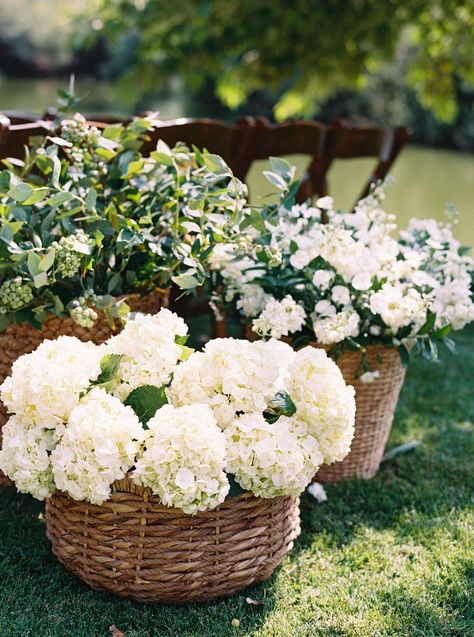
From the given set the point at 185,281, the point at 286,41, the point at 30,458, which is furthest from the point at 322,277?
the point at 286,41

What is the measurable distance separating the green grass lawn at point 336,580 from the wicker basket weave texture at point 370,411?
62mm

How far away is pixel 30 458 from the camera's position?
1860mm

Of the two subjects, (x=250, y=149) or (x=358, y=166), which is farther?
(x=358, y=166)

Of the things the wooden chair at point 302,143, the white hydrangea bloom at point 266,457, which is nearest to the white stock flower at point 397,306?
the white hydrangea bloom at point 266,457

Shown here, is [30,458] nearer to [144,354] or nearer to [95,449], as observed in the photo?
[95,449]

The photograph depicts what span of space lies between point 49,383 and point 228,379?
42 cm

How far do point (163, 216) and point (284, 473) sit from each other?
1.05 meters

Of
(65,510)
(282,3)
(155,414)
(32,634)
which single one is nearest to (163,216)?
(155,414)

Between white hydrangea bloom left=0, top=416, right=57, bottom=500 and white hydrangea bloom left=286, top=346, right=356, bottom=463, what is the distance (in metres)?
0.61

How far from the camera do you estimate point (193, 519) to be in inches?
74.5

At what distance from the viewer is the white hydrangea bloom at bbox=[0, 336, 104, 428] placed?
72.7 inches

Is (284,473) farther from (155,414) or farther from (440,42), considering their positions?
(440,42)

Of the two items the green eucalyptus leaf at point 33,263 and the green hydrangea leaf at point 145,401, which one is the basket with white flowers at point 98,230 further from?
the green hydrangea leaf at point 145,401

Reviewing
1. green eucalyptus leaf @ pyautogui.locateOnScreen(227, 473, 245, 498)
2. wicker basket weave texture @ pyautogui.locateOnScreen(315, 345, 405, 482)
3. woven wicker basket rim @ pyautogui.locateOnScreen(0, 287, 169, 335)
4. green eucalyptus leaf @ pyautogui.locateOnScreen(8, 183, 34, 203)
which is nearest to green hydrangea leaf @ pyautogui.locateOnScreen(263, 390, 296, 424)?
green eucalyptus leaf @ pyautogui.locateOnScreen(227, 473, 245, 498)
